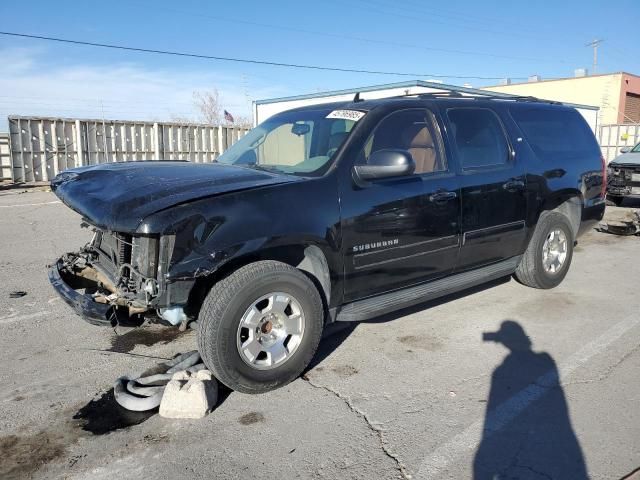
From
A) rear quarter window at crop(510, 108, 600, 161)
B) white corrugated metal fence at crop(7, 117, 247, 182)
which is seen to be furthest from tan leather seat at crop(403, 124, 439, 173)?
white corrugated metal fence at crop(7, 117, 247, 182)

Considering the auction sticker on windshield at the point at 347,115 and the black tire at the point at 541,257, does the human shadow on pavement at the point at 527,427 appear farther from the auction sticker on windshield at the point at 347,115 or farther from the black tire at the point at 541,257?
the auction sticker on windshield at the point at 347,115

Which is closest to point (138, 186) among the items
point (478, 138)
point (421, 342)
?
point (421, 342)

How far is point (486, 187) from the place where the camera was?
4590 millimetres

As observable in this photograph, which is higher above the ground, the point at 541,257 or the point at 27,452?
the point at 541,257

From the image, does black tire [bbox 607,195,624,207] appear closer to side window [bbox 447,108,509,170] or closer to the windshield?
side window [bbox 447,108,509,170]

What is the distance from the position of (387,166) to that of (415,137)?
0.78 metres

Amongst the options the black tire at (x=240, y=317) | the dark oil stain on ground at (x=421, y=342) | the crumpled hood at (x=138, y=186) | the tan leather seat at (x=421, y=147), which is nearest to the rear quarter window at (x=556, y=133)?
the tan leather seat at (x=421, y=147)

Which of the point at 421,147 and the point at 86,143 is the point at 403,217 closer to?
the point at 421,147

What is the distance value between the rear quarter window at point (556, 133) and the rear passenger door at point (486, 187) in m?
0.46

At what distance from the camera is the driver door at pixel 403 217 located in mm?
3746

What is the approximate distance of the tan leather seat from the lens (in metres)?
4.28

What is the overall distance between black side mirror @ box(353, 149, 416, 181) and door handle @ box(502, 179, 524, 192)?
1471 mm

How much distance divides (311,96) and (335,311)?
40.3 ft

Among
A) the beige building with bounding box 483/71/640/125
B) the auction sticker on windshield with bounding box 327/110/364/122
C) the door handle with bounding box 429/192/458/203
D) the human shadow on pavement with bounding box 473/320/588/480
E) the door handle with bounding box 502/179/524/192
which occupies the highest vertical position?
the beige building with bounding box 483/71/640/125
